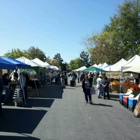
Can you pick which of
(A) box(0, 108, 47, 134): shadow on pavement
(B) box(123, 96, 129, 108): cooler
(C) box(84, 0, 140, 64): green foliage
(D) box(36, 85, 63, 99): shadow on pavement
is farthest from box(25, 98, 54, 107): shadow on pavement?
(C) box(84, 0, 140, 64): green foliage

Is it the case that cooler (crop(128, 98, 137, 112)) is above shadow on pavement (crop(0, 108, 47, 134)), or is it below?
above

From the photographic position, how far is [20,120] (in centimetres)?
824

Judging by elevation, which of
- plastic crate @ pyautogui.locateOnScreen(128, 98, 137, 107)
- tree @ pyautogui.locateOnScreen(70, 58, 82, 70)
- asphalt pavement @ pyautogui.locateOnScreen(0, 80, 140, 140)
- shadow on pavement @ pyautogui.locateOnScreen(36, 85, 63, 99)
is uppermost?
tree @ pyautogui.locateOnScreen(70, 58, 82, 70)

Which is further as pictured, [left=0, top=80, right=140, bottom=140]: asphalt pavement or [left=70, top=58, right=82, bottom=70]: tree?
[left=70, top=58, right=82, bottom=70]: tree

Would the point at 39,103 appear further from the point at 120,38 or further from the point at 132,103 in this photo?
the point at 120,38

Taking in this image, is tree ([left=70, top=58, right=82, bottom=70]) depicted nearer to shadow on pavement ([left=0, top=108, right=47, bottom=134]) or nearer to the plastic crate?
the plastic crate

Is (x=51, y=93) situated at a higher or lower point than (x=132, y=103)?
lower

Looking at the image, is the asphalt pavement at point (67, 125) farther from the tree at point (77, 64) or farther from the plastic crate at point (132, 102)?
the tree at point (77, 64)

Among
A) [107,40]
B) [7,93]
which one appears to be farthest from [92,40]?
[7,93]

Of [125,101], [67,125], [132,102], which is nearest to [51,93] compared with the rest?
[125,101]

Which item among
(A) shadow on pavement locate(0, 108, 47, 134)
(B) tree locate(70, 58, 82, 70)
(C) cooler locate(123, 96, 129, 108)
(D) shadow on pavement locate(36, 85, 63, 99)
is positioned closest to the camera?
(A) shadow on pavement locate(0, 108, 47, 134)

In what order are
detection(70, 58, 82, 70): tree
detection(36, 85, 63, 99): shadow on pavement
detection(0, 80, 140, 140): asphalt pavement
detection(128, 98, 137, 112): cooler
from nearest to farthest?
detection(0, 80, 140, 140): asphalt pavement
detection(128, 98, 137, 112): cooler
detection(36, 85, 63, 99): shadow on pavement
detection(70, 58, 82, 70): tree

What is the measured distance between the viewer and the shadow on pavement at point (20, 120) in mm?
7008

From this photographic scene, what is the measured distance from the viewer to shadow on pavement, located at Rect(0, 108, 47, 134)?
7.01m
